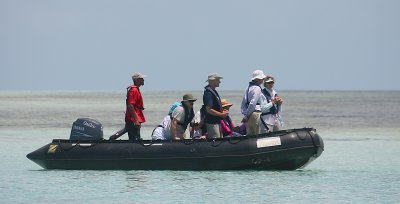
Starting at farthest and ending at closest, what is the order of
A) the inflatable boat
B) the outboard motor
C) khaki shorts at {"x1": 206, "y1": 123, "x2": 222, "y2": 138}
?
1. the outboard motor
2. khaki shorts at {"x1": 206, "y1": 123, "x2": 222, "y2": 138}
3. the inflatable boat

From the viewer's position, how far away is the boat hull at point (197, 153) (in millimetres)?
20188

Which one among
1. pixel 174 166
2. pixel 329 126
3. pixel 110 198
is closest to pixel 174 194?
pixel 110 198

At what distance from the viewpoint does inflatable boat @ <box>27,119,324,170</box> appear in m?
20.2

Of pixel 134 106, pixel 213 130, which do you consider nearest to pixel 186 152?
pixel 213 130

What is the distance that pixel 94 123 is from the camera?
21.1 meters

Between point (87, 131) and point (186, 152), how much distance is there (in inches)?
86.2

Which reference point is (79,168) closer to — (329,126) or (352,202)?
(352,202)

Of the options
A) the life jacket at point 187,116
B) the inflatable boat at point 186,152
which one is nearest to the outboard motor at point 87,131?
the inflatable boat at point 186,152

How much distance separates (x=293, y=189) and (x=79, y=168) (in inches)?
193

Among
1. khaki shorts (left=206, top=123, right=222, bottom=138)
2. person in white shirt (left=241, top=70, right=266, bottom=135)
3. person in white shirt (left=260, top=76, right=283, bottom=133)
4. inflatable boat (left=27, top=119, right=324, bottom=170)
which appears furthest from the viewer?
khaki shorts (left=206, top=123, right=222, bottom=138)

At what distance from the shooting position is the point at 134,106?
20562mm

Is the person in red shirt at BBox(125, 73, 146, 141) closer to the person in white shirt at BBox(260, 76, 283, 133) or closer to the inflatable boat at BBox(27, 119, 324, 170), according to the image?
the inflatable boat at BBox(27, 119, 324, 170)

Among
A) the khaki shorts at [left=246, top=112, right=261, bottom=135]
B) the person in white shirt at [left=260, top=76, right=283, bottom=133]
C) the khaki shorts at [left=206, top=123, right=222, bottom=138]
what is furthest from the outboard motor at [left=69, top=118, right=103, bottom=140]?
the person in white shirt at [left=260, top=76, right=283, bottom=133]

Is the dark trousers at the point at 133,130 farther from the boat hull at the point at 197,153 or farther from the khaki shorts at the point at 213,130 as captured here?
the khaki shorts at the point at 213,130
